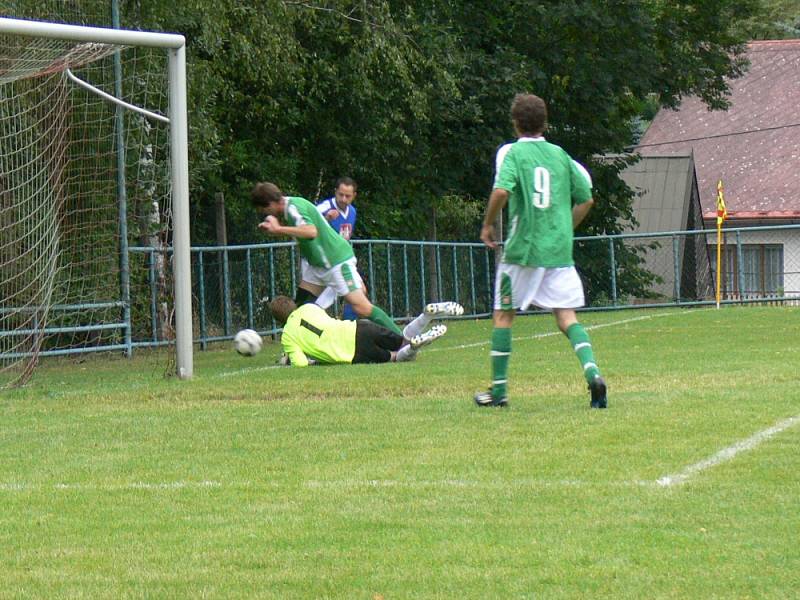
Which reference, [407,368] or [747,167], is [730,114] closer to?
[747,167]

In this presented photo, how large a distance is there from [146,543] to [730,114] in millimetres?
51030

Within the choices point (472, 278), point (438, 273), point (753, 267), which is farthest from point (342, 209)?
point (753, 267)

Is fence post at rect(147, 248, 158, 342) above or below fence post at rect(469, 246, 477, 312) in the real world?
above

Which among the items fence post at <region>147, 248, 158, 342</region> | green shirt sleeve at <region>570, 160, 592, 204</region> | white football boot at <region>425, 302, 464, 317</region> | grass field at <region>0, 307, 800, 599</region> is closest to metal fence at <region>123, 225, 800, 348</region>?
fence post at <region>147, 248, 158, 342</region>

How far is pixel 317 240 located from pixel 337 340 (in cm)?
92

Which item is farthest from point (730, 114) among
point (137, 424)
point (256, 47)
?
point (137, 424)

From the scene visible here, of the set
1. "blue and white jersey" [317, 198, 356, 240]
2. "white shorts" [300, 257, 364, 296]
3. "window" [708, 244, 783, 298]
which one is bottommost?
"window" [708, 244, 783, 298]

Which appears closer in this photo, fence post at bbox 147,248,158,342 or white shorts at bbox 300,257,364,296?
white shorts at bbox 300,257,364,296

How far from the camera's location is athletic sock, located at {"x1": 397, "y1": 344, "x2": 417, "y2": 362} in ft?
45.6

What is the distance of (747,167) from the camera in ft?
166

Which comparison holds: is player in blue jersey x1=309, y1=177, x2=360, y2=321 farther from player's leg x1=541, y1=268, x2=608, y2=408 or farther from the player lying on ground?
player's leg x1=541, y1=268, x2=608, y2=408

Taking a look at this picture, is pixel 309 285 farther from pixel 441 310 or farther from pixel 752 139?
pixel 752 139

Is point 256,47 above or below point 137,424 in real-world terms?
above

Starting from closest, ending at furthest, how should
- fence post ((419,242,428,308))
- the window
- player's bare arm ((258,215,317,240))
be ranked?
player's bare arm ((258,215,317,240)) < fence post ((419,242,428,308)) < the window
